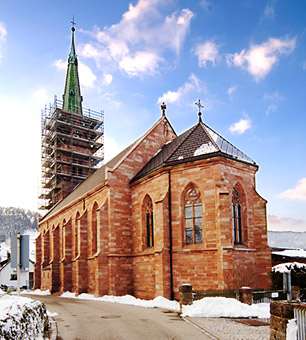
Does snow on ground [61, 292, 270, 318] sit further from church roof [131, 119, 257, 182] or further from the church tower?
the church tower

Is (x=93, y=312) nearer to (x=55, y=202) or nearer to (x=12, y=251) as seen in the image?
(x=12, y=251)

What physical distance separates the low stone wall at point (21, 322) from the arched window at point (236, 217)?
1387 cm

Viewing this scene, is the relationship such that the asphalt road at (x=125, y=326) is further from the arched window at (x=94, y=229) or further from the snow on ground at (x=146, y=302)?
the arched window at (x=94, y=229)

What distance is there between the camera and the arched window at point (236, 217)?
19891 millimetres

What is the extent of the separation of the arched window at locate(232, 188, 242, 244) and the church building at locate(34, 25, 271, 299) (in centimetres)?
5

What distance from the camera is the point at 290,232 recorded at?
32812 millimetres

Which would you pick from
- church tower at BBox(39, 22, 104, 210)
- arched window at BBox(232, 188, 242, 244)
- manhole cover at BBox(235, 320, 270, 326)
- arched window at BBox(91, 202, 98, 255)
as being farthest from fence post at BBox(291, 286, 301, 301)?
church tower at BBox(39, 22, 104, 210)

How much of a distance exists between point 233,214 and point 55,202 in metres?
29.6

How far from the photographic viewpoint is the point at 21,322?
6250 mm

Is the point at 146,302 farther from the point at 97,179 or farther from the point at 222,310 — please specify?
the point at 97,179

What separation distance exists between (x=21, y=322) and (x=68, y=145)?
126ft

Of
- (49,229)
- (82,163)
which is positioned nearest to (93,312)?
(49,229)

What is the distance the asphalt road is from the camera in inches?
387

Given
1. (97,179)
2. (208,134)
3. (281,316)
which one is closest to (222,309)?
(281,316)
